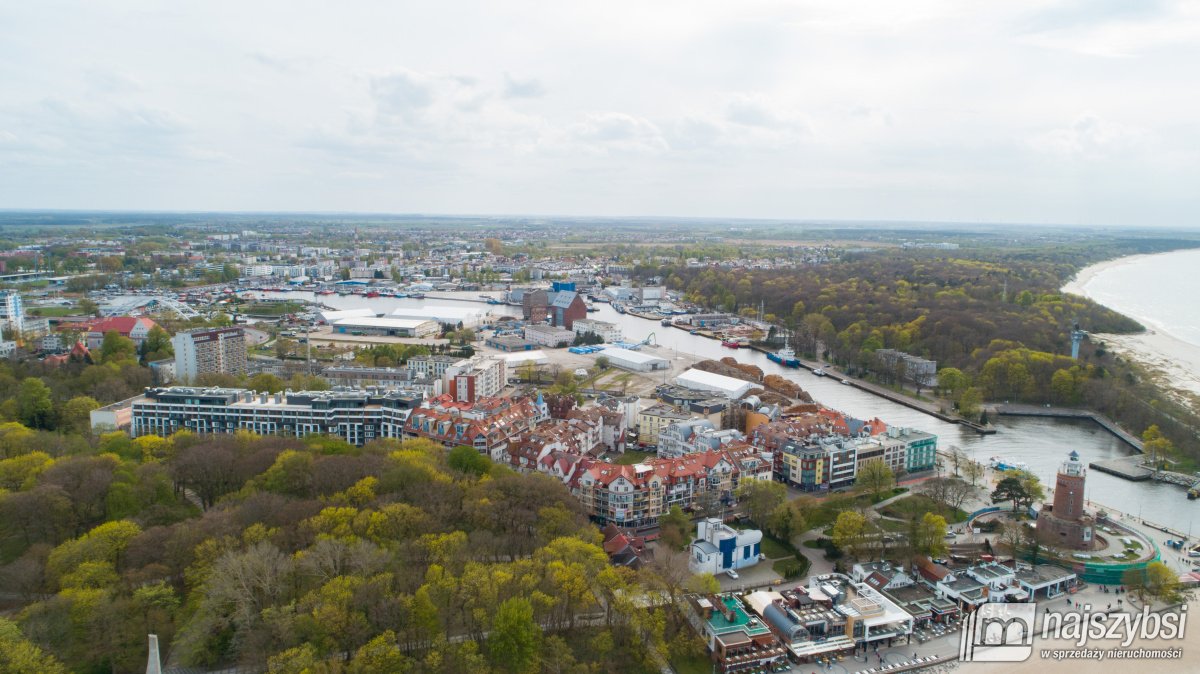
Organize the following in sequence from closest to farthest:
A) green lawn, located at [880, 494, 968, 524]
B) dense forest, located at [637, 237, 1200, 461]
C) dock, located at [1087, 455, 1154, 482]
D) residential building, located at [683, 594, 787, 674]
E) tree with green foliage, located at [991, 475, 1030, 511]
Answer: residential building, located at [683, 594, 787, 674] → green lawn, located at [880, 494, 968, 524] → tree with green foliage, located at [991, 475, 1030, 511] → dock, located at [1087, 455, 1154, 482] → dense forest, located at [637, 237, 1200, 461]

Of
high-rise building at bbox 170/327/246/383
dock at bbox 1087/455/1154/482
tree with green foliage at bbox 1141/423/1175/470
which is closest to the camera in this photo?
dock at bbox 1087/455/1154/482

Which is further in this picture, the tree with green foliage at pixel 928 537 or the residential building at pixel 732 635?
the tree with green foliage at pixel 928 537

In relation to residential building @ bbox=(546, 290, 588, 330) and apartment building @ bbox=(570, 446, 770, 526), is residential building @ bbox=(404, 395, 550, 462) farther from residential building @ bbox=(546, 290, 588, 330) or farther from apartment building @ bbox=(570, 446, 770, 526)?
residential building @ bbox=(546, 290, 588, 330)

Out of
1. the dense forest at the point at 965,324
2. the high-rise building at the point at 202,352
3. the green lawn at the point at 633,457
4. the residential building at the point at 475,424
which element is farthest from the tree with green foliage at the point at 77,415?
the dense forest at the point at 965,324

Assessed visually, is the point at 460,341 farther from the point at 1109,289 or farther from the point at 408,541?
the point at 1109,289

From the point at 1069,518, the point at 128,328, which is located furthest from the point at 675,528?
the point at 128,328

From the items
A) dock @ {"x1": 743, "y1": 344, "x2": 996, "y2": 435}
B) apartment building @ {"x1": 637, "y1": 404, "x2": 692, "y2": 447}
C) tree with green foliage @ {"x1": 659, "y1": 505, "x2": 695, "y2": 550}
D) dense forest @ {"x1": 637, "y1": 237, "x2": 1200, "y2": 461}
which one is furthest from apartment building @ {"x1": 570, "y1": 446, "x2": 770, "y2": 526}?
dense forest @ {"x1": 637, "y1": 237, "x2": 1200, "y2": 461}

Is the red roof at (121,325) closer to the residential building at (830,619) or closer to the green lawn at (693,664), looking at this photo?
the green lawn at (693,664)
